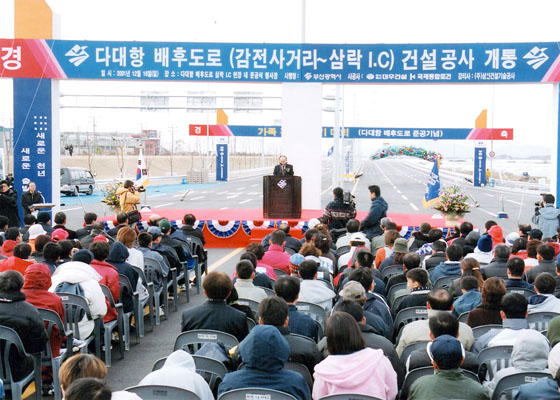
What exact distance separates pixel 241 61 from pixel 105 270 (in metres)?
12.6

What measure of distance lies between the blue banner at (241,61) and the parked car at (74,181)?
18866 mm

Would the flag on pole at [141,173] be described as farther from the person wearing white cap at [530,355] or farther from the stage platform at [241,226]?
the person wearing white cap at [530,355]

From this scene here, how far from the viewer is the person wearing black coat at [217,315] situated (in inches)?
212

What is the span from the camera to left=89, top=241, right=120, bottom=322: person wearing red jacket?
727 cm

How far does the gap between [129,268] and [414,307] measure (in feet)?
11.9

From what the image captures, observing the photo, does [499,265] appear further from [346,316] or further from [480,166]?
[480,166]

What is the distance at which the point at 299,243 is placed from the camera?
33.5ft

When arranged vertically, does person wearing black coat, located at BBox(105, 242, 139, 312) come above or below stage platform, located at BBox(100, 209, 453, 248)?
above

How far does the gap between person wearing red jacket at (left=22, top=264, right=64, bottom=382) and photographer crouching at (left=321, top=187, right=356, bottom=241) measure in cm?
804

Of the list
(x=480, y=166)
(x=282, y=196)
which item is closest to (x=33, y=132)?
(x=282, y=196)

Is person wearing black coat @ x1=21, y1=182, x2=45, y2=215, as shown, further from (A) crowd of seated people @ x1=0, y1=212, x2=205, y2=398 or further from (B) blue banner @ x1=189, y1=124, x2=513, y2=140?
(B) blue banner @ x1=189, y1=124, x2=513, y2=140

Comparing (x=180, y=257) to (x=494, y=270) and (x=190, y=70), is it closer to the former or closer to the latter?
(x=494, y=270)

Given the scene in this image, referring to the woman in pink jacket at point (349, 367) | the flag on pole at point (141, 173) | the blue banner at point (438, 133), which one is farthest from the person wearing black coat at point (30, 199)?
the blue banner at point (438, 133)

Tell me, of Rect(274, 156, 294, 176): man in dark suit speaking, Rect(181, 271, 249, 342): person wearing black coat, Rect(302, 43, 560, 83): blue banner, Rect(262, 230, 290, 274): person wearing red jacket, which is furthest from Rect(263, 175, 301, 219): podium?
Rect(181, 271, 249, 342): person wearing black coat
